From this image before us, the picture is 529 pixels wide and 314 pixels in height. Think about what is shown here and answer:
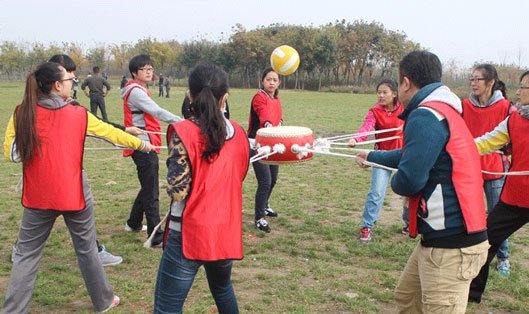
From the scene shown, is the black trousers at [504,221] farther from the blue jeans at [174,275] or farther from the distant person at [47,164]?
the distant person at [47,164]

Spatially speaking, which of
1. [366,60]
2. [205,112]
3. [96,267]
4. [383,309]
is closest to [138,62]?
[96,267]

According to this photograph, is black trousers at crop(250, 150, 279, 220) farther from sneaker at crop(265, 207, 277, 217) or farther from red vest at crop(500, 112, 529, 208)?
red vest at crop(500, 112, 529, 208)

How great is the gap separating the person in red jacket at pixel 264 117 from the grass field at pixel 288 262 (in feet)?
0.96

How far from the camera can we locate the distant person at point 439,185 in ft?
8.64

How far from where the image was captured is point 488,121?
16.0 feet

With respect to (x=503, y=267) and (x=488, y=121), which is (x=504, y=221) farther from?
(x=488, y=121)

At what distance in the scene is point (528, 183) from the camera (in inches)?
156

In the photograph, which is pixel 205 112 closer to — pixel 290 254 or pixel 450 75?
pixel 290 254

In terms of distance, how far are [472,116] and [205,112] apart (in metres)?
3.40

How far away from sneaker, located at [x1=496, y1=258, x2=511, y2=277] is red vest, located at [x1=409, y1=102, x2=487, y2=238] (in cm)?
248

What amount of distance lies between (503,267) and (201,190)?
3635 millimetres

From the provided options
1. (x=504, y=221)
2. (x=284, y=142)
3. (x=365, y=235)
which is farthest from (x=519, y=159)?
(x=365, y=235)

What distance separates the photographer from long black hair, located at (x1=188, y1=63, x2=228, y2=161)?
2.64 meters

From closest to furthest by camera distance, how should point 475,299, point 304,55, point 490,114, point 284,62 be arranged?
point 475,299
point 490,114
point 284,62
point 304,55
